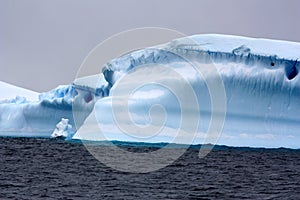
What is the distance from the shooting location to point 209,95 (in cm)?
2555

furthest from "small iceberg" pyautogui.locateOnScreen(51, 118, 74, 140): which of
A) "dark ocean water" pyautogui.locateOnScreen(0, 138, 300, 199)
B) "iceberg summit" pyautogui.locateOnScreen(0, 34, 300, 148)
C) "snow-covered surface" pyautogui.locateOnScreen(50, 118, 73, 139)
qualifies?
"dark ocean water" pyautogui.locateOnScreen(0, 138, 300, 199)

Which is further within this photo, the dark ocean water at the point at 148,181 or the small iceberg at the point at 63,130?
the small iceberg at the point at 63,130

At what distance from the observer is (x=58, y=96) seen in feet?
118

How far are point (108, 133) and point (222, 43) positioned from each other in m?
6.78

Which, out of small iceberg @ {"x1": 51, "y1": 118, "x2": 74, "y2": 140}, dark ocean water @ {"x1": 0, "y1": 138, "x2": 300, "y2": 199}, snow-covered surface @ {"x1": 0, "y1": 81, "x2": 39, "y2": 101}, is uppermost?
snow-covered surface @ {"x1": 0, "y1": 81, "x2": 39, "y2": 101}

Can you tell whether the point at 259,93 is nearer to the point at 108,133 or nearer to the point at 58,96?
the point at 108,133

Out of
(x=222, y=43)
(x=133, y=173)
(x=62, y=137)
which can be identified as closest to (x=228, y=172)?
(x=133, y=173)

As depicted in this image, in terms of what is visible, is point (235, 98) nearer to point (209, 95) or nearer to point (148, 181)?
point (209, 95)

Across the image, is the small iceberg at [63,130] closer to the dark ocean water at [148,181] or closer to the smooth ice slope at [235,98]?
the smooth ice slope at [235,98]

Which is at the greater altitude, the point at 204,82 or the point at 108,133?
the point at 204,82

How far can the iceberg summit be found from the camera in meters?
25.1

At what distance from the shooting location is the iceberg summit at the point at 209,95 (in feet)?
82.2

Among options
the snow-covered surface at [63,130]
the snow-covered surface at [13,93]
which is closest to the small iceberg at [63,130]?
the snow-covered surface at [63,130]

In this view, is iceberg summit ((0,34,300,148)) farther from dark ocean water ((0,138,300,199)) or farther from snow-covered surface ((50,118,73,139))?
snow-covered surface ((50,118,73,139))
